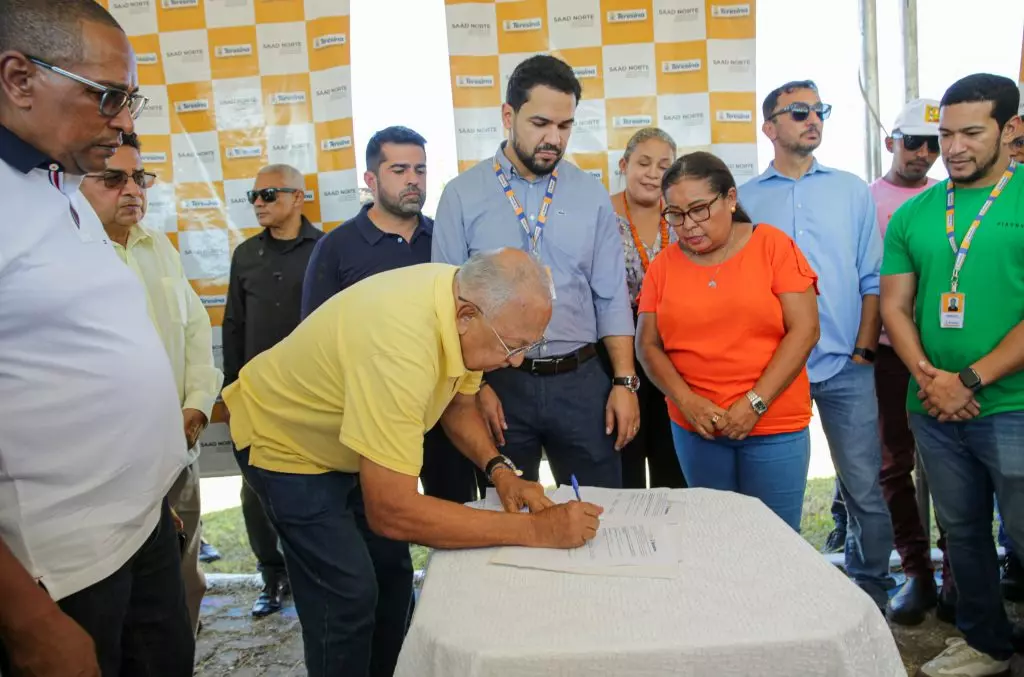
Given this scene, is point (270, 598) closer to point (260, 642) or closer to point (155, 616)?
point (260, 642)

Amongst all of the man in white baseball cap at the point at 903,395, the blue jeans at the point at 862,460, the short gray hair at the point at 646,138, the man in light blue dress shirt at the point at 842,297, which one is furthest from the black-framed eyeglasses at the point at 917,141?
the blue jeans at the point at 862,460

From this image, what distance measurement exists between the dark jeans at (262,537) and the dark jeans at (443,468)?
93cm

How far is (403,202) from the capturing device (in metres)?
2.84

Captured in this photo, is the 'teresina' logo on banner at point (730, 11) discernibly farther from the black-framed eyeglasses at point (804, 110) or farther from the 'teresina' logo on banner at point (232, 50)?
the 'teresina' logo on banner at point (232, 50)

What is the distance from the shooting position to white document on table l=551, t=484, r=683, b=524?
1547 mm

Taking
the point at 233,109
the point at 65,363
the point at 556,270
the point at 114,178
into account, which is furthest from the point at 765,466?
the point at 233,109

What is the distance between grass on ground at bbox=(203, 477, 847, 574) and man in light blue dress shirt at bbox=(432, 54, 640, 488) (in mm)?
1450

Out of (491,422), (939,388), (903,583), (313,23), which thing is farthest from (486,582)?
(313,23)

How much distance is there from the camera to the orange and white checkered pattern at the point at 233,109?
10.7 feet

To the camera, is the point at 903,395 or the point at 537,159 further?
the point at 903,395

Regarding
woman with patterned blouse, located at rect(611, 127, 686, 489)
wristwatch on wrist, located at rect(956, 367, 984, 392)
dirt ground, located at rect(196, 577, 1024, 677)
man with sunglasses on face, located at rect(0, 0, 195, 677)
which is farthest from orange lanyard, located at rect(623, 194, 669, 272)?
man with sunglasses on face, located at rect(0, 0, 195, 677)

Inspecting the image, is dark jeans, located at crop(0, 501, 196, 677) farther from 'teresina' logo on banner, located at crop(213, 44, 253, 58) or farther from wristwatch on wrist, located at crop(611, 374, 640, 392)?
'teresina' logo on banner, located at crop(213, 44, 253, 58)

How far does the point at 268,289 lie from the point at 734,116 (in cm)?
204

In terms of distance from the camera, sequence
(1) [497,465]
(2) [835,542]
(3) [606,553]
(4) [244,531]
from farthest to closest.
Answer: (4) [244,531] < (2) [835,542] < (1) [497,465] < (3) [606,553]
